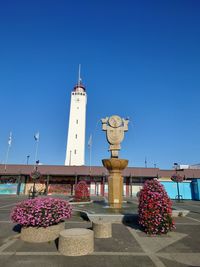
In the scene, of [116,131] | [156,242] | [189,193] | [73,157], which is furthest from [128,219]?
[73,157]

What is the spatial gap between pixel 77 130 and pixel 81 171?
18474 millimetres

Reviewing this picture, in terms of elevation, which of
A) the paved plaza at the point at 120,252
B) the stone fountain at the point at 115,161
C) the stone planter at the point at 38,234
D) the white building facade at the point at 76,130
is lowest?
the paved plaza at the point at 120,252

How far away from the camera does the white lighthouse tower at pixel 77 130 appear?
51531 mm

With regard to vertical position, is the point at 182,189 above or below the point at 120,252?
above

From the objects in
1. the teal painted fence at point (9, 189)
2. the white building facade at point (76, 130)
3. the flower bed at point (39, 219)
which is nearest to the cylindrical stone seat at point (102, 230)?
the flower bed at point (39, 219)

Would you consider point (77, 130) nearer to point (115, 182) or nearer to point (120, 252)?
point (115, 182)

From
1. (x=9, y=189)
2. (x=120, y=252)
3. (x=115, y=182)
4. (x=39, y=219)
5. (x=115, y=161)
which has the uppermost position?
(x=115, y=161)

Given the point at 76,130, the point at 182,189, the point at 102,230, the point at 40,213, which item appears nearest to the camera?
the point at 40,213

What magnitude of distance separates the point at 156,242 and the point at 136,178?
111 feet

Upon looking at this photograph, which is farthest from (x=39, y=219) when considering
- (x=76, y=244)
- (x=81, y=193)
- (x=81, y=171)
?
(x=81, y=171)

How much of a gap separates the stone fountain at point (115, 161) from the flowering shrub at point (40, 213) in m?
7.54

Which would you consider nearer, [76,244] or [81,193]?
[76,244]

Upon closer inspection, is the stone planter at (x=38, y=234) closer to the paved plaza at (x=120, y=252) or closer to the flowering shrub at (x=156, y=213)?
the paved plaza at (x=120, y=252)

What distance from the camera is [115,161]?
14750 millimetres
